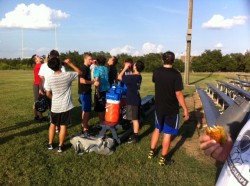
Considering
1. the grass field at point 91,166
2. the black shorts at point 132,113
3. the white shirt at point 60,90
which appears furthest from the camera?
the black shorts at point 132,113

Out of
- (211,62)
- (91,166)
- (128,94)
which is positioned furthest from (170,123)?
(211,62)

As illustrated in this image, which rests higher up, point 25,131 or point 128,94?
point 128,94

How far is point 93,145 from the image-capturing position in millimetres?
5422

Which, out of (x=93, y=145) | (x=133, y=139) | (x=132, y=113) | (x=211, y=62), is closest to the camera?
(x=93, y=145)

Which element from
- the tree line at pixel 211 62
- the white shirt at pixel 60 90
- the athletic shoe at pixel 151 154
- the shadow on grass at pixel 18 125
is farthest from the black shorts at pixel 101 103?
the tree line at pixel 211 62

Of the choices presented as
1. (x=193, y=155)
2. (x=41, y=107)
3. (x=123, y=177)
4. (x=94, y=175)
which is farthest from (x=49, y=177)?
(x=41, y=107)

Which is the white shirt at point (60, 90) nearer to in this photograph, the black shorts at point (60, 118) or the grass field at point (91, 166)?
the black shorts at point (60, 118)

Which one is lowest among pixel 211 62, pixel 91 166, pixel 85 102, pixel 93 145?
pixel 91 166

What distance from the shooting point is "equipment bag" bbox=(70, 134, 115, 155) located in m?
5.35

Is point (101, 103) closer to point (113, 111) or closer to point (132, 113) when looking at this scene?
point (113, 111)

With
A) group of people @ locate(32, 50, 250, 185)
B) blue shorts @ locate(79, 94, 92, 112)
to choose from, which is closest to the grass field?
group of people @ locate(32, 50, 250, 185)

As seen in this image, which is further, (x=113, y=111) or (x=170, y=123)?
(x=113, y=111)

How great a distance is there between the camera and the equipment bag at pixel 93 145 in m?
5.35

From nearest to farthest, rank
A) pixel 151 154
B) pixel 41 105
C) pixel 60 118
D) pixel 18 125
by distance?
1. pixel 151 154
2. pixel 60 118
3. pixel 41 105
4. pixel 18 125
